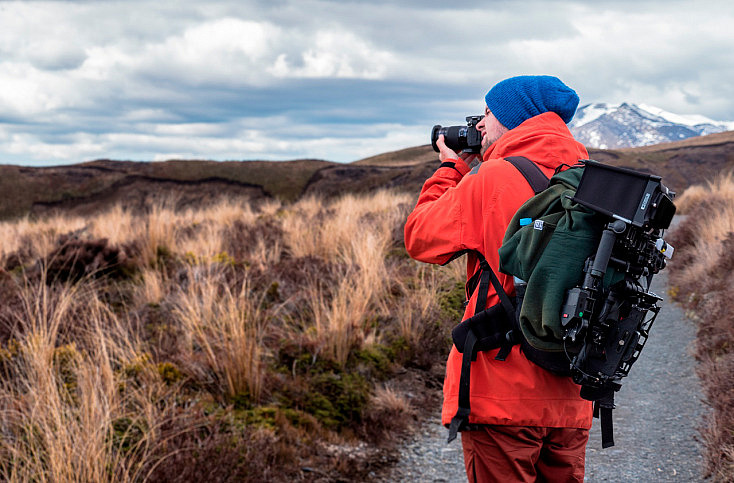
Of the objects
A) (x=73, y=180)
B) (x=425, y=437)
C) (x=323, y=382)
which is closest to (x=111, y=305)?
(x=323, y=382)

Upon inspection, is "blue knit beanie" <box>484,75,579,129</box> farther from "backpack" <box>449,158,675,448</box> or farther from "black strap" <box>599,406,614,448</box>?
"black strap" <box>599,406,614,448</box>

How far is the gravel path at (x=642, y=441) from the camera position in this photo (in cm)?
390

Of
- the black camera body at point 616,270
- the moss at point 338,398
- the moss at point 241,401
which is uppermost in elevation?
the black camera body at point 616,270

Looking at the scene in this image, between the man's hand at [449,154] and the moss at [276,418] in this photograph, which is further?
the moss at [276,418]

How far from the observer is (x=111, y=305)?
22.1ft

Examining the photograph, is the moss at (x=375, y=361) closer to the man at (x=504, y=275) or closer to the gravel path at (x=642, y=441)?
the gravel path at (x=642, y=441)

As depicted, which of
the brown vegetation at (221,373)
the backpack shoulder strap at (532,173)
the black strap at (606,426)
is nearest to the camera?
the backpack shoulder strap at (532,173)

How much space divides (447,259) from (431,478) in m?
2.32

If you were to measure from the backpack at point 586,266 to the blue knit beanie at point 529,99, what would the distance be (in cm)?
29

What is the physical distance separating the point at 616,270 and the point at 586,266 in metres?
0.09

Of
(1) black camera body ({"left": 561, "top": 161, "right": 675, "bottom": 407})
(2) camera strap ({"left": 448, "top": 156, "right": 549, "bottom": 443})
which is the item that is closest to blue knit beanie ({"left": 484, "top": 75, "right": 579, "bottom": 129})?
(2) camera strap ({"left": 448, "top": 156, "right": 549, "bottom": 443})

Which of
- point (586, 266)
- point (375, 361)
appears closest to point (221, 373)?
point (375, 361)

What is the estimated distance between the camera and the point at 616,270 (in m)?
1.74

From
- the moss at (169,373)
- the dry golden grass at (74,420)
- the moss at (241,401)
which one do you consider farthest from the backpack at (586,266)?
the moss at (169,373)
